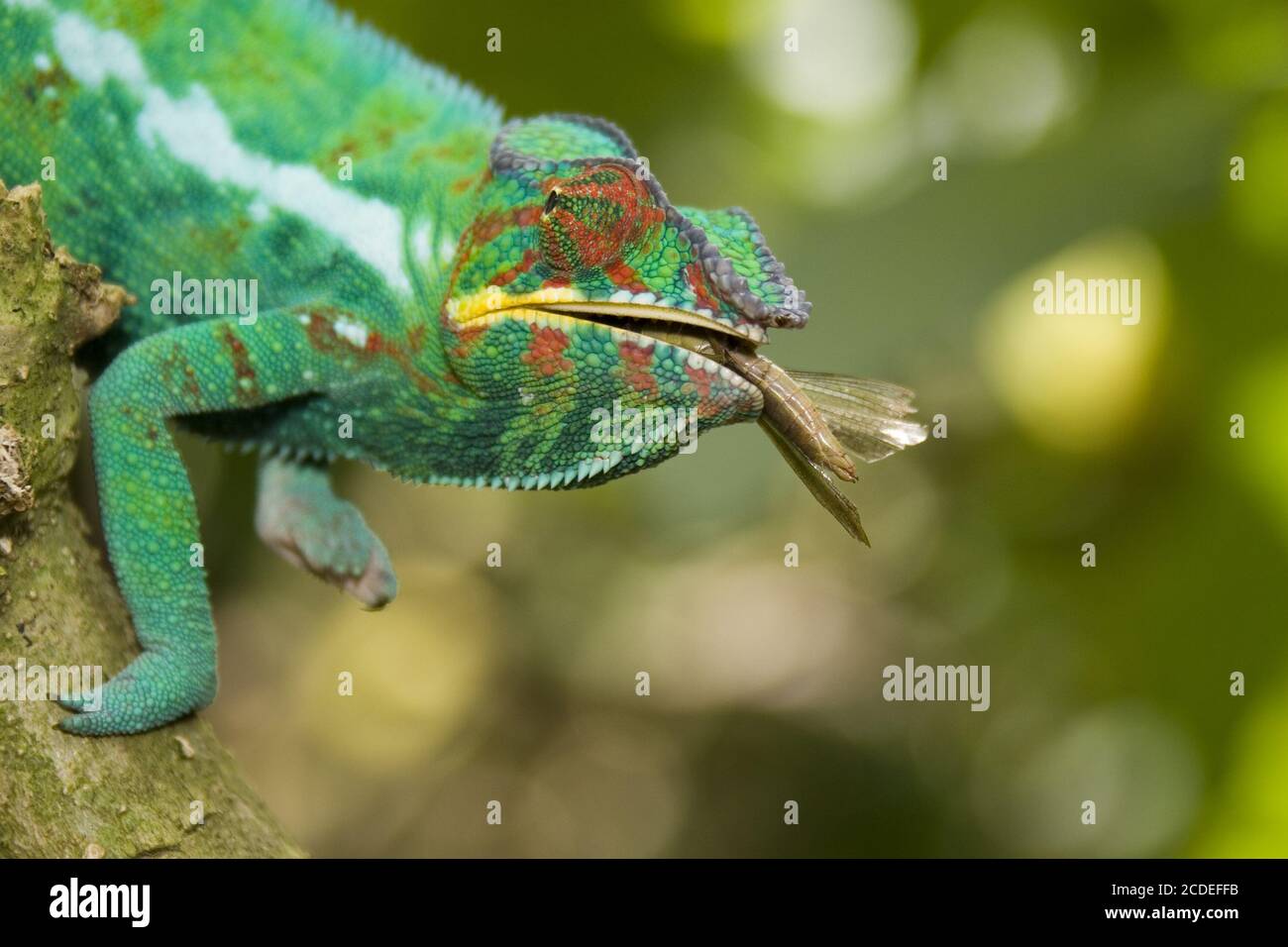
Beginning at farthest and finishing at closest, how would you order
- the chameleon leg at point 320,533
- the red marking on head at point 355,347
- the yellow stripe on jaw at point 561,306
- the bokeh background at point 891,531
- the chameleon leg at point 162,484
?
the bokeh background at point 891,531, the chameleon leg at point 320,533, the red marking on head at point 355,347, the chameleon leg at point 162,484, the yellow stripe on jaw at point 561,306

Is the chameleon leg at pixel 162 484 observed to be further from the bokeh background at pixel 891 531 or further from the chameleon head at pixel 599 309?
the bokeh background at pixel 891 531

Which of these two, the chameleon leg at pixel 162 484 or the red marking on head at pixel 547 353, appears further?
the chameleon leg at pixel 162 484

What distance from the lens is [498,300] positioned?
271 centimetres

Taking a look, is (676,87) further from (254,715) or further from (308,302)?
(254,715)

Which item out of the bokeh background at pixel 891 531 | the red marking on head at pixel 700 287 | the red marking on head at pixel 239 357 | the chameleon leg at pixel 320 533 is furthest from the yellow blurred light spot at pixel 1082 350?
the red marking on head at pixel 239 357

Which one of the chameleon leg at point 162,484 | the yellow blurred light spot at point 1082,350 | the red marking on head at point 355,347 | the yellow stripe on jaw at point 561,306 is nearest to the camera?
the yellow stripe on jaw at point 561,306

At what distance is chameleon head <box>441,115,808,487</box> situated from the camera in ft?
8.43

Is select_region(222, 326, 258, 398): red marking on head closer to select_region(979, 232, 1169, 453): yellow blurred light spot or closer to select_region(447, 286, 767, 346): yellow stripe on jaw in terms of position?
select_region(447, 286, 767, 346): yellow stripe on jaw

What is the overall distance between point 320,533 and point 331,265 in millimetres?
816

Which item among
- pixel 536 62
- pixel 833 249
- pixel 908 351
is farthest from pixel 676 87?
pixel 908 351

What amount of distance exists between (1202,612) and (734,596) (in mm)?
2467

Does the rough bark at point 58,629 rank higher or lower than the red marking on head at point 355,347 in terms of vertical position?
lower

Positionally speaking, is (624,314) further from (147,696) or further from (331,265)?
(147,696)

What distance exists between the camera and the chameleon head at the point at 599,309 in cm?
257
